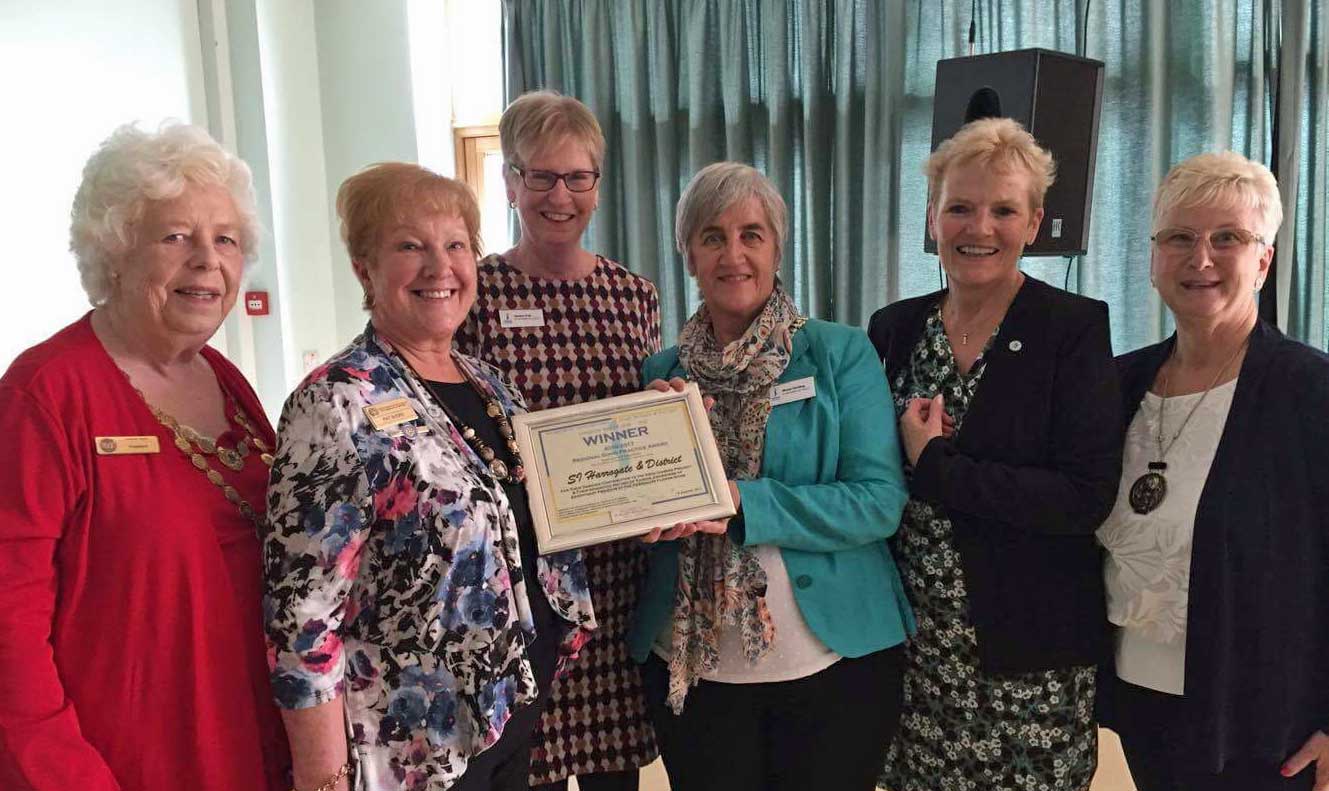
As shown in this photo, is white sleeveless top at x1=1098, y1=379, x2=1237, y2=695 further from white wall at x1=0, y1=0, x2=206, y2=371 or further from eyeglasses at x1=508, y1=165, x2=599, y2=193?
white wall at x1=0, y1=0, x2=206, y2=371

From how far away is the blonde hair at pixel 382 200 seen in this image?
138 cm

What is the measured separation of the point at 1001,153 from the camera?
172 cm

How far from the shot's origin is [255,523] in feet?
4.40

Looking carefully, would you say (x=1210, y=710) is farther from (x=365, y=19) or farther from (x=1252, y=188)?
(x=365, y=19)

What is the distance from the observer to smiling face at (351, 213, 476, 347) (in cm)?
139

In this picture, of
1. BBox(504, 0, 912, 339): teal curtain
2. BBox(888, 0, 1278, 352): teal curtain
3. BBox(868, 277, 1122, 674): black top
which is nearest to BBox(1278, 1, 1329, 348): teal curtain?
BBox(888, 0, 1278, 352): teal curtain

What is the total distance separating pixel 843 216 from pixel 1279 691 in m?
2.92

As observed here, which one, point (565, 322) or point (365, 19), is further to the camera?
point (365, 19)

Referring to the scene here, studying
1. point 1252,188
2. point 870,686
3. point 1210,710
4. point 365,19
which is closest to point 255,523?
point 870,686

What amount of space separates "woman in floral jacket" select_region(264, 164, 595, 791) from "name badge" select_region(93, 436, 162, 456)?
194 millimetres

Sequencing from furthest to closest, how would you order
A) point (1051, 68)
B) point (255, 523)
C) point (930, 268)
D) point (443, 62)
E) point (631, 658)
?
point (443, 62), point (930, 268), point (1051, 68), point (631, 658), point (255, 523)

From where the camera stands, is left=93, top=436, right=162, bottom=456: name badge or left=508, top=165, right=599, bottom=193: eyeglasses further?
left=508, top=165, right=599, bottom=193: eyeglasses

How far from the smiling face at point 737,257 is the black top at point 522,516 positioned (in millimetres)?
515

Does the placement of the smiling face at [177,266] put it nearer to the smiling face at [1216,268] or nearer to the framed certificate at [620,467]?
the framed certificate at [620,467]
